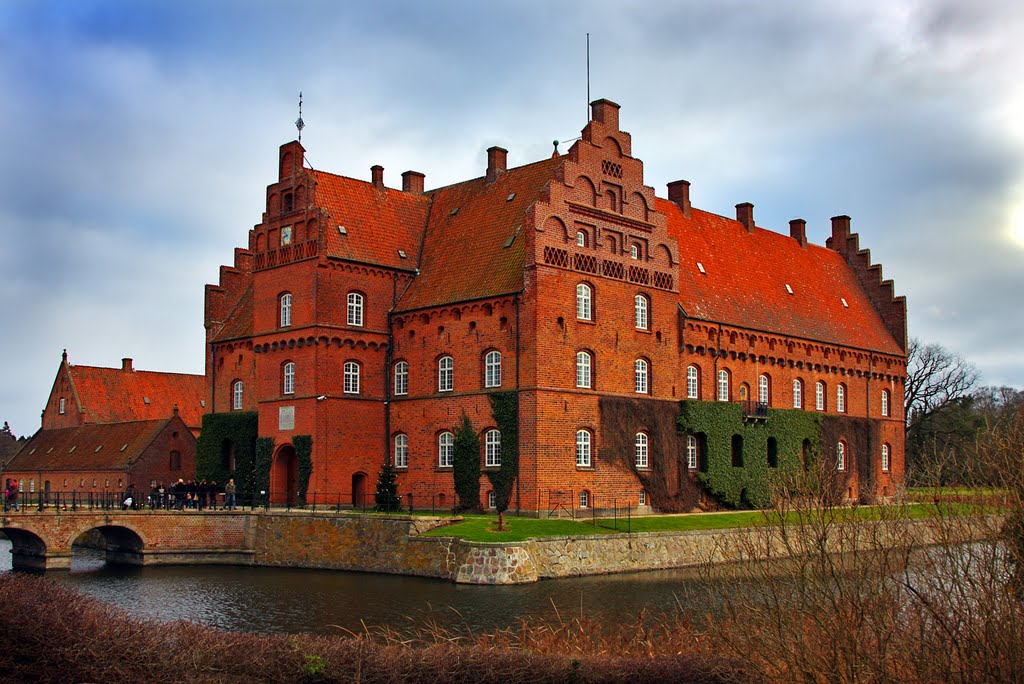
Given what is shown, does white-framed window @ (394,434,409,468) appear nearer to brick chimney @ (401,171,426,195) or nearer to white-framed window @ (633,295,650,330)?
white-framed window @ (633,295,650,330)

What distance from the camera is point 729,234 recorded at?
2121 inches

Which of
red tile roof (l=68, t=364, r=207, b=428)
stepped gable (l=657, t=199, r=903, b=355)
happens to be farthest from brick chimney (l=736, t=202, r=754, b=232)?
red tile roof (l=68, t=364, r=207, b=428)

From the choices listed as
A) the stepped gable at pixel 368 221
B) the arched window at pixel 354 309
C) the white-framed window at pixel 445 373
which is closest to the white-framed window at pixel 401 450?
the white-framed window at pixel 445 373

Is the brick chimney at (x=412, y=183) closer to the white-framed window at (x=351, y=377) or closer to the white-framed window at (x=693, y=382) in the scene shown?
the white-framed window at (x=351, y=377)

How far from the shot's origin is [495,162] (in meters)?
46.5

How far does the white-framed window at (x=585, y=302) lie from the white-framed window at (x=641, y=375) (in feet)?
9.90

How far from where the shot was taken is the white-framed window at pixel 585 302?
40.0 meters

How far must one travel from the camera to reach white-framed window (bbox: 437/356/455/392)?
41.6 metres

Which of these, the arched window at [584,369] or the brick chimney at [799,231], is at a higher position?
the brick chimney at [799,231]

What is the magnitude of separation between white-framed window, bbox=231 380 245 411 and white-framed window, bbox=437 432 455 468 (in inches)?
447

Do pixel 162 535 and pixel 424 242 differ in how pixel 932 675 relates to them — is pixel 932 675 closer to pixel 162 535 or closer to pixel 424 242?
pixel 162 535

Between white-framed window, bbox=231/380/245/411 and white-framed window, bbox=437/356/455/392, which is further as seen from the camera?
white-framed window, bbox=231/380/245/411

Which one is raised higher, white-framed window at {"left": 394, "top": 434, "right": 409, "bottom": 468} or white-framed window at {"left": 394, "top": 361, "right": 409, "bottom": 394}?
white-framed window at {"left": 394, "top": 361, "right": 409, "bottom": 394}

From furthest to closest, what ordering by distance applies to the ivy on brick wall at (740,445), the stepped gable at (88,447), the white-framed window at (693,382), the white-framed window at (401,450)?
1. the stepped gable at (88,447)
2. the white-framed window at (693,382)
3. the ivy on brick wall at (740,445)
4. the white-framed window at (401,450)
